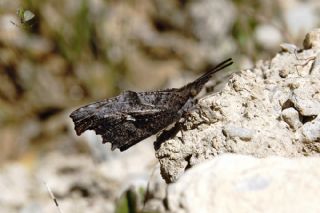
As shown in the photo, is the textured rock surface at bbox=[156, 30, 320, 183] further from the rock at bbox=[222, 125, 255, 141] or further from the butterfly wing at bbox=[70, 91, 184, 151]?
the butterfly wing at bbox=[70, 91, 184, 151]

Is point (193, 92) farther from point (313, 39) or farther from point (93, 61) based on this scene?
point (93, 61)

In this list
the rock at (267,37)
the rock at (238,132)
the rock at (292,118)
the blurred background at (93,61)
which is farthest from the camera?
the rock at (267,37)

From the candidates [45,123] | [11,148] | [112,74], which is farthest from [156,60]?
[11,148]

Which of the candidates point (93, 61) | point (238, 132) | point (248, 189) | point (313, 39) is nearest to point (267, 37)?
point (93, 61)

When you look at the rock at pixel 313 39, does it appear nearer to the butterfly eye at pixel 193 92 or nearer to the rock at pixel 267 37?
the butterfly eye at pixel 193 92

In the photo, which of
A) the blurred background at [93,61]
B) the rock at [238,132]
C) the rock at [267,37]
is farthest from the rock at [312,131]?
the rock at [267,37]

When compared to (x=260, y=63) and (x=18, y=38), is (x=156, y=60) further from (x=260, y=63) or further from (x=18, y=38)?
(x=260, y=63)
